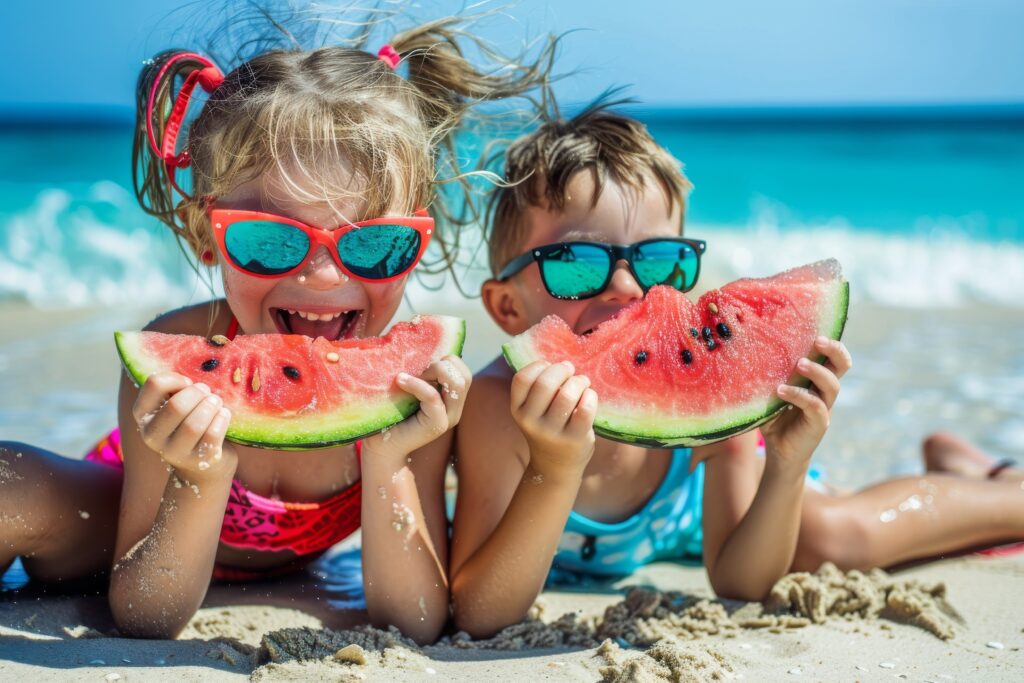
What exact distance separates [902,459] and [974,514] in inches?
45.1

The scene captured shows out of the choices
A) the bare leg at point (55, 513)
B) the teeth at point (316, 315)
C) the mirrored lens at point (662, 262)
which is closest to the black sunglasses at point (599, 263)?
the mirrored lens at point (662, 262)

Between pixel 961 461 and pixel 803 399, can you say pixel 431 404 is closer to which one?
pixel 803 399

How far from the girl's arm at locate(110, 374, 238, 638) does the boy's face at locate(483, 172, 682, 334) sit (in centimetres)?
120

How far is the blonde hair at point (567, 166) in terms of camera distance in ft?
10.5

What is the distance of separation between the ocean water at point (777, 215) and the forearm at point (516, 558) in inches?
111

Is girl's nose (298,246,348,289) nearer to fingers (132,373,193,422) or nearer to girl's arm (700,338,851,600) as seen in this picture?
fingers (132,373,193,422)

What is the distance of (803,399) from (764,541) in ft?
2.25

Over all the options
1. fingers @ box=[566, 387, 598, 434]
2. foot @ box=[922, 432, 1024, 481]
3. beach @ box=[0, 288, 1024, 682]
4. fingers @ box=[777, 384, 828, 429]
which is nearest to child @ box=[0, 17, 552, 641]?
beach @ box=[0, 288, 1024, 682]

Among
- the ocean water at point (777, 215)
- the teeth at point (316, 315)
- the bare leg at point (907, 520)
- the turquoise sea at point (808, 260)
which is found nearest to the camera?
the teeth at point (316, 315)

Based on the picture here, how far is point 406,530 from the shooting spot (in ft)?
8.73

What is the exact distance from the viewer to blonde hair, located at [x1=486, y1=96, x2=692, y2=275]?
10.5 ft

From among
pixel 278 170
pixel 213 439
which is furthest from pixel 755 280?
pixel 213 439

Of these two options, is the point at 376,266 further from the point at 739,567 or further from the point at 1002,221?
the point at 1002,221

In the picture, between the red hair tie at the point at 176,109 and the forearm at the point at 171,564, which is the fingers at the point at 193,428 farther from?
the red hair tie at the point at 176,109
